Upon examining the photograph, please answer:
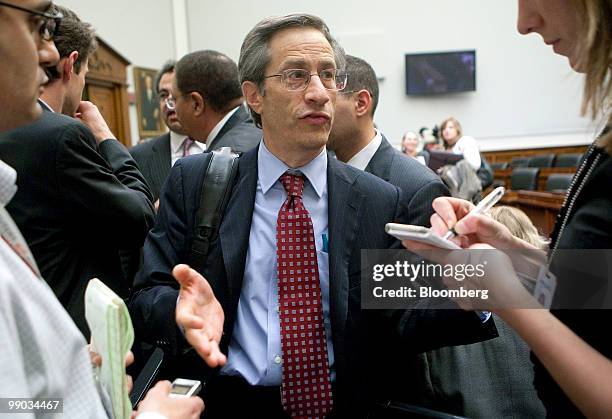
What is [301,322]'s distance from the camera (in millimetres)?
1776

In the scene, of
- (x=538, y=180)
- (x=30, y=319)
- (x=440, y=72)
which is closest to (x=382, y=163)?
(x=30, y=319)

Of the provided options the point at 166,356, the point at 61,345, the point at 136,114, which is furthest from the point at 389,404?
the point at 136,114

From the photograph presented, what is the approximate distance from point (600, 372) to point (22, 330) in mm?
1000

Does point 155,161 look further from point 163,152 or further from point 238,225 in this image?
point 238,225

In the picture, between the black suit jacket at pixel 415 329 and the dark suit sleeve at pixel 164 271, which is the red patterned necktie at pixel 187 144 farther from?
the dark suit sleeve at pixel 164 271

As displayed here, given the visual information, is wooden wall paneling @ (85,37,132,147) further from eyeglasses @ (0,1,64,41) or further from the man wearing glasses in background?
the man wearing glasses in background

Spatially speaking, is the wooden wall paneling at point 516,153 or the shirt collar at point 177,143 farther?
the wooden wall paneling at point 516,153

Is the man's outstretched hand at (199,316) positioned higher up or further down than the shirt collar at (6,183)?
further down

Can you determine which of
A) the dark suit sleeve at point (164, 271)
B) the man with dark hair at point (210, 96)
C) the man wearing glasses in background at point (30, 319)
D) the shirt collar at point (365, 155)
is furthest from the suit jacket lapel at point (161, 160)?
the man wearing glasses in background at point (30, 319)

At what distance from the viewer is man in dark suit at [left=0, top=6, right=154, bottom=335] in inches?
74.2

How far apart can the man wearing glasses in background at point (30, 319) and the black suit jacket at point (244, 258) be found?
618 millimetres

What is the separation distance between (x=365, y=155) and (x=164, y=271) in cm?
136

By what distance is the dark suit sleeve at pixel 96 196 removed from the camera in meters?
1.91

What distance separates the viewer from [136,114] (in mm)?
10734
